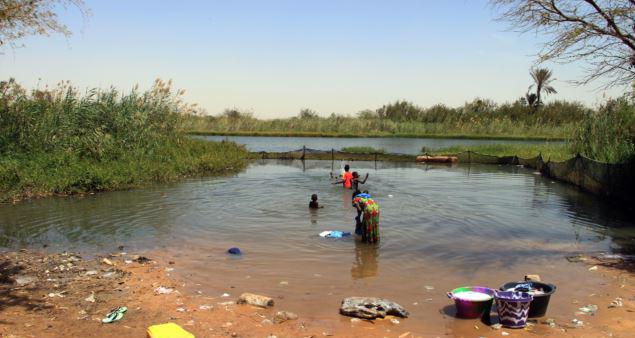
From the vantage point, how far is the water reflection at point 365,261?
8.95 m

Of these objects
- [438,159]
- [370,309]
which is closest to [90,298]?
[370,309]

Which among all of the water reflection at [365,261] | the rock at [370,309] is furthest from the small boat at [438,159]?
the rock at [370,309]

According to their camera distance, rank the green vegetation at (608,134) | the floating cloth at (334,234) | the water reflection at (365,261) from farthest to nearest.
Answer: the green vegetation at (608,134), the floating cloth at (334,234), the water reflection at (365,261)

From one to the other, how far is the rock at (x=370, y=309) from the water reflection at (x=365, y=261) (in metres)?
1.84

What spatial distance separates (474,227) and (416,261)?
408cm

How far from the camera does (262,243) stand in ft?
36.5

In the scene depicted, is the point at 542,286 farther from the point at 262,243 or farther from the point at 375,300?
the point at 262,243

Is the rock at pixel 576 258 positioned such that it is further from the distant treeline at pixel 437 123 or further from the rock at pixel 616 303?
the distant treeline at pixel 437 123

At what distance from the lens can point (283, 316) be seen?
262 inches

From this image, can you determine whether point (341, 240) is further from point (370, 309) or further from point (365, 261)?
point (370, 309)

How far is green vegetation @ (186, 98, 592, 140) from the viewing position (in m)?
57.6

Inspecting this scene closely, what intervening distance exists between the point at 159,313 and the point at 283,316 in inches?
60.0

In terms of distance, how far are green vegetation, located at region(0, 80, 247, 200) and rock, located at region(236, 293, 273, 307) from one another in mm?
11201

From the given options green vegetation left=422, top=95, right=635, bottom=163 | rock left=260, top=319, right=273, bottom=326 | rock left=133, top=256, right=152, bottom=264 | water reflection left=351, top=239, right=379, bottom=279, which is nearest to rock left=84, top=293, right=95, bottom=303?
rock left=133, top=256, right=152, bottom=264
